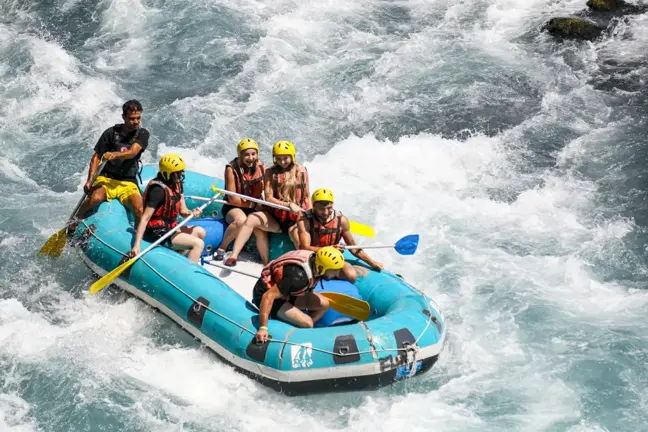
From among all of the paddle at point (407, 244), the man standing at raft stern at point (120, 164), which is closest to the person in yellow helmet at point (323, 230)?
the paddle at point (407, 244)

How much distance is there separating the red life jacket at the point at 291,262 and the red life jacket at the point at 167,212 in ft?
4.63

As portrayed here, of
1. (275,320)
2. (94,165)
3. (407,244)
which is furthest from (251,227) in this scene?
(94,165)

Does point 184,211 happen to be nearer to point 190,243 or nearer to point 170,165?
point 190,243

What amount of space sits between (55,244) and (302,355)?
10.8ft

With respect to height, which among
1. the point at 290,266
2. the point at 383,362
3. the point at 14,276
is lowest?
the point at 14,276

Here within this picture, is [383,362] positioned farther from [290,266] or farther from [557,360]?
[557,360]

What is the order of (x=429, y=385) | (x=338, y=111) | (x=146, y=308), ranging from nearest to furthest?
(x=429, y=385) → (x=146, y=308) → (x=338, y=111)

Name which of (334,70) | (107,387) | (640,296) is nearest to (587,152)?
(640,296)

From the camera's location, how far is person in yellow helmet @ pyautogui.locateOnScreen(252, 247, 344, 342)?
7.43 m

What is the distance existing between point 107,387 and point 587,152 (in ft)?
23.6

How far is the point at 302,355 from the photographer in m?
7.41

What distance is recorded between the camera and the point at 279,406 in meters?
7.66

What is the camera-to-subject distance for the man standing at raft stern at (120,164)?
878 cm

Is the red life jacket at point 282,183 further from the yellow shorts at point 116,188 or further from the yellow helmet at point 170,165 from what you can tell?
the yellow shorts at point 116,188
